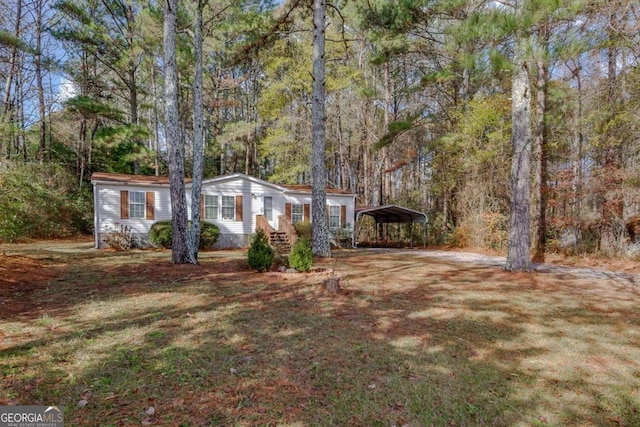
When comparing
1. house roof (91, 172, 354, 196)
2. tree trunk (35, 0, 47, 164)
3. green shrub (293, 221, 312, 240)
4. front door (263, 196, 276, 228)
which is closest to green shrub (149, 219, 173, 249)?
house roof (91, 172, 354, 196)

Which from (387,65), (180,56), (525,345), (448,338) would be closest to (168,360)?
(448,338)

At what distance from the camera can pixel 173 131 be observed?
8.01 meters

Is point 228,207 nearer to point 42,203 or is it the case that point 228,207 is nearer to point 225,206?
point 225,206

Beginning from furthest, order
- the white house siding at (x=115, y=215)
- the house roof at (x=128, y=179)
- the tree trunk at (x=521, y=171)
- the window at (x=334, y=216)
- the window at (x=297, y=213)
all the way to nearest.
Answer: the window at (x=334, y=216) < the window at (x=297, y=213) < the house roof at (x=128, y=179) < the white house siding at (x=115, y=215) < the tree trunk at (x=521, y=171)

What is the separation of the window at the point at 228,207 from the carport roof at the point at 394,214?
245 inches

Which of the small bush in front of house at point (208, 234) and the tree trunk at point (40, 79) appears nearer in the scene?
the small bush in front of house at point (208, 234)

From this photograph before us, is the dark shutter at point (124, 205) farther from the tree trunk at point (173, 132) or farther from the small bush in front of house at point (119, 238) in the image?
the tree trunk at point (173, 132)

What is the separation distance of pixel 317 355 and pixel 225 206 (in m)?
12.5

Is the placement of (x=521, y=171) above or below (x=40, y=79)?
below

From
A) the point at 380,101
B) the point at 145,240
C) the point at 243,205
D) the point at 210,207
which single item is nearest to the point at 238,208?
the point at 243,205

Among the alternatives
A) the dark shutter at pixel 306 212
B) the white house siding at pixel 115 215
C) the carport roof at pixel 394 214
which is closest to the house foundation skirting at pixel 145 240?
the white house siding at pixel 115 215

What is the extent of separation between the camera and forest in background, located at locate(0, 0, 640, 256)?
28.3ft

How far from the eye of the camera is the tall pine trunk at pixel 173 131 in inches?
311

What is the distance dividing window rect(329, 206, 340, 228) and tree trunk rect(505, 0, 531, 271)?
979cm
